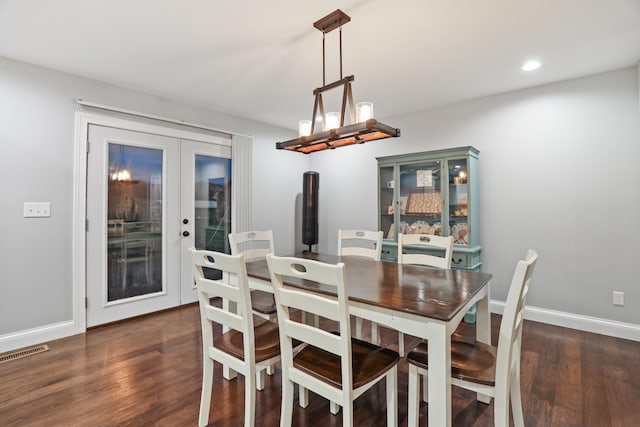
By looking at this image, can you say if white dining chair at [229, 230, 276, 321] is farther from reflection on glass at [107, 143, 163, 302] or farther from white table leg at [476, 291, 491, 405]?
reflection on glass at [107, 143, 163, 302]

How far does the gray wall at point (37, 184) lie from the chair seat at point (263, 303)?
78.0 inches

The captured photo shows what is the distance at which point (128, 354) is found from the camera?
2.55 meters

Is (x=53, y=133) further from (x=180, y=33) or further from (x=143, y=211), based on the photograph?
(x=180, y=33)

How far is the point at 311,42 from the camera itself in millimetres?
2379

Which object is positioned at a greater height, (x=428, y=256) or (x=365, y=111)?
(x=365, y=111)

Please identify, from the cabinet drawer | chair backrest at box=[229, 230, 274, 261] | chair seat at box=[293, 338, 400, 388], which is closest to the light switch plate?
chair backrest at box=[229, 230, 274, 261]

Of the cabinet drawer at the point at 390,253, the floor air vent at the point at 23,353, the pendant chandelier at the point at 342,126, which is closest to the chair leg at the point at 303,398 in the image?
the pendant chandelier at the point at 342,126

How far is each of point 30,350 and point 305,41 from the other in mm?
3388

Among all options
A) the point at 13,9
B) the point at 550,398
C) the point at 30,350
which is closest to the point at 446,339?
the point at 550,398

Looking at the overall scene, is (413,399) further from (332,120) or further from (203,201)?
(203,201)

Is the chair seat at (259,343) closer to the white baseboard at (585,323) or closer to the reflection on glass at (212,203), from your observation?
the reflection on glass at (212,203)

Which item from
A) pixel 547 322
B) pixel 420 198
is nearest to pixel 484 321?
pixel 547 322

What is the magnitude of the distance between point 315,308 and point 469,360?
0.80 meters

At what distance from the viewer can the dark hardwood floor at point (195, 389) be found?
69.5 inches
